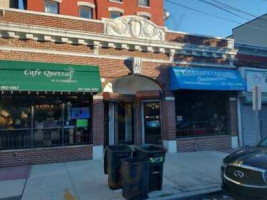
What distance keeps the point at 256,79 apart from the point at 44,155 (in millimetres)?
11616

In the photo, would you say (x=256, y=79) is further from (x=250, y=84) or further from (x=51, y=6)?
(x=51, y=6)

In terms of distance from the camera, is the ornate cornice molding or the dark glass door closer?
the ornate cornice molding

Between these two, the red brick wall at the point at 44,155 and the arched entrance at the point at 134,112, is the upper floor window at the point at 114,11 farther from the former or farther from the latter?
the red brick wall at the point at 44,155

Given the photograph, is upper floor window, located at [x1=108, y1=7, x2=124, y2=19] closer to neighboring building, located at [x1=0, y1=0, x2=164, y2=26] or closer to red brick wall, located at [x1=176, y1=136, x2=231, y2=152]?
neighboring building, located at [x1=0, y1=0, x2=164, y2=26]

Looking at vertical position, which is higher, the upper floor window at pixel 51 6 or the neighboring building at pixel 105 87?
the upper floor window at pixel 51 6

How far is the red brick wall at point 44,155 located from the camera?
10.1 metres

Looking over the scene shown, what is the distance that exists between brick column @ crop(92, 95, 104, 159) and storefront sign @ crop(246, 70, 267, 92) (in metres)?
8.21

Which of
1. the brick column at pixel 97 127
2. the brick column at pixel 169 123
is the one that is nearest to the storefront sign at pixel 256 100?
the brick column at pixel 169 123

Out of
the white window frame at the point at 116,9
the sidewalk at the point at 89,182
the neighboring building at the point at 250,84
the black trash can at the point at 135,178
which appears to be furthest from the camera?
the white window frame at the point at 116,9

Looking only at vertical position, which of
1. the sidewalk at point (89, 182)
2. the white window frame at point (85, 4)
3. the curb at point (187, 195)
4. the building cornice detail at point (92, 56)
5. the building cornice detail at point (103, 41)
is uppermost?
the white window frame at point (85, 4)

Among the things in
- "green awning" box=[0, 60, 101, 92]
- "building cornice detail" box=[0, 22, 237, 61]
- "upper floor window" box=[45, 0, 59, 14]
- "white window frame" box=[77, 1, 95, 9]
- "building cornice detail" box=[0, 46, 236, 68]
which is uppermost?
"white window frame" box=[77, 1, 95, 9]

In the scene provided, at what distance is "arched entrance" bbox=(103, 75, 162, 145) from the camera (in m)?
13.4

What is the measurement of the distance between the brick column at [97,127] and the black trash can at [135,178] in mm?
5100

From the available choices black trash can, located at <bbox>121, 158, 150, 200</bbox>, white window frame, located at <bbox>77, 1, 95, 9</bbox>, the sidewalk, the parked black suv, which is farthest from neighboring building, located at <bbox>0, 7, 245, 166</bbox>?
white window frame, located at <bbox>77, 1, 95, 9</bbox>
